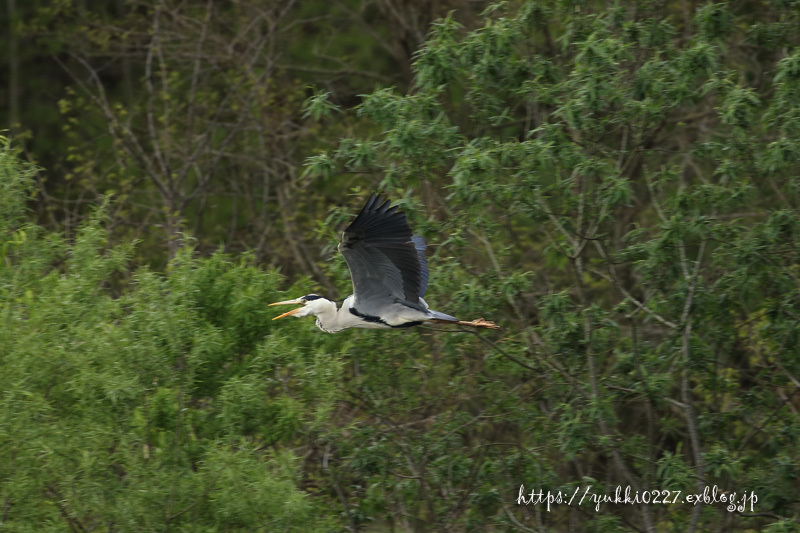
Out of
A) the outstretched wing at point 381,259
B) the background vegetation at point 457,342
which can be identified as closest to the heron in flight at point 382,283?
the outstretched wing at point 381,259

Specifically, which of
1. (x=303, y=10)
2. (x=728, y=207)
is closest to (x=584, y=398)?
(x=728, y=207)

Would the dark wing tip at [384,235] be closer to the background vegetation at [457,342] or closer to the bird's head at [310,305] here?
the background vegetation at [457,342]

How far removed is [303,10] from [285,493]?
39.2 ft

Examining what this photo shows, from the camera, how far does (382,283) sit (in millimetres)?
6629

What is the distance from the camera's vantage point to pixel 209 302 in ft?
22.0

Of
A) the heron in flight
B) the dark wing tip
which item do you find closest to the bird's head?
the heron in flight

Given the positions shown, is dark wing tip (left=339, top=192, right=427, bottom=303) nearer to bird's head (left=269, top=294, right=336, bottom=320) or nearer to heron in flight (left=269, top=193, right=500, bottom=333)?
heron in flight (left=269, top=193, right=500, bottom=333)

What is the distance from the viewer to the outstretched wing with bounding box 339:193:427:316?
6.23 metres

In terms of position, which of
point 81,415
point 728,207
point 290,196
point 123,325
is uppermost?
point 728,207

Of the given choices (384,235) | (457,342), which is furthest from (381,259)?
(457,342)

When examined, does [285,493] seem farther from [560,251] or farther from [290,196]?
[290,196]

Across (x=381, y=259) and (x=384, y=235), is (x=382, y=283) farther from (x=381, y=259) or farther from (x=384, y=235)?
(x=384, y=235)

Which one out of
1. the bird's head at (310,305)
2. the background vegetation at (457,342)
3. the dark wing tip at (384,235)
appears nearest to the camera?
the background vegetation at (457,342)

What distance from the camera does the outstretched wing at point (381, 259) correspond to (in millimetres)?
6227
